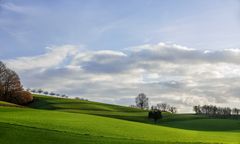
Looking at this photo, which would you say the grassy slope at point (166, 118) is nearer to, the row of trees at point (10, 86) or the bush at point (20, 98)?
the bush at point (20, 98)

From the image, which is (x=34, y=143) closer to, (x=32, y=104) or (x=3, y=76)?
(x=3, y=76)

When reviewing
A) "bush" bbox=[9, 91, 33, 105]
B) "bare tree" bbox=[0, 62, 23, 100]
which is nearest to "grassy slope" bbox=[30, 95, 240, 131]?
"bush" bbox=[9, 91, 33, 105]

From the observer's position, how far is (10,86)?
9869 centimetres

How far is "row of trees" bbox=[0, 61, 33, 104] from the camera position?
97812 millimetres

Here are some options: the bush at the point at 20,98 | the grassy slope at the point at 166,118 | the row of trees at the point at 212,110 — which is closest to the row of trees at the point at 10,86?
the bush at the point at 20,98

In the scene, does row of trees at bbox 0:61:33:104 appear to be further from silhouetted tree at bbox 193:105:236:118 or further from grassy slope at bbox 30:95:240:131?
silhouetted tree at bbox 193:105:236:118

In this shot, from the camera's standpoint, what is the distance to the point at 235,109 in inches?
6201

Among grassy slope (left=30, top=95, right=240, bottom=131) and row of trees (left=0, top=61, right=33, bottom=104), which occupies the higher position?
row of trees (left=0, top=61, right=33, bottom=104)

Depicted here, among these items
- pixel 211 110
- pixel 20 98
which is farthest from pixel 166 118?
pixel 211 110

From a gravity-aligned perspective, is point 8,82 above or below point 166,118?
above

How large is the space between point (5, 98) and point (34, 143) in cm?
7136

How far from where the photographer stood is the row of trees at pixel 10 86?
9781cm

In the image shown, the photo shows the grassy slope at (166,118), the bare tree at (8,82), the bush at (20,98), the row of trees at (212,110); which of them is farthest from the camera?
the row of trees at (212,110)

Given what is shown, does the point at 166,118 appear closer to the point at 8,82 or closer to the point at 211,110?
the point at 8,82
